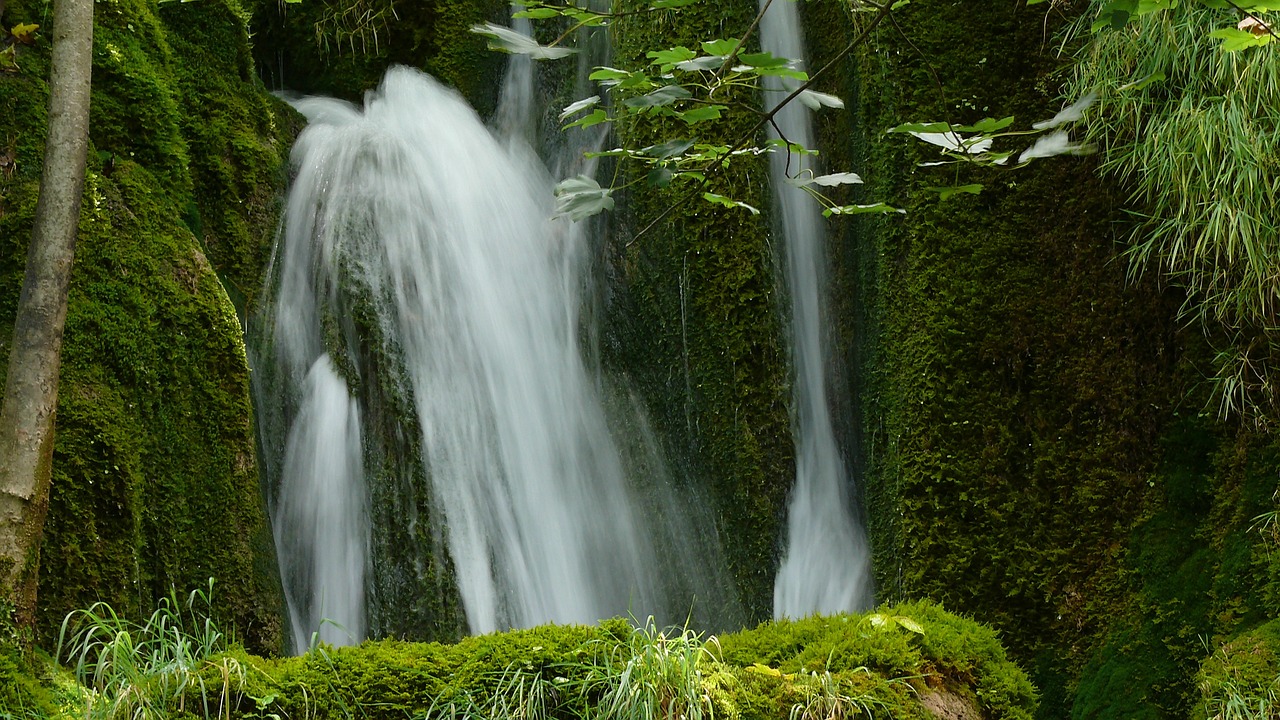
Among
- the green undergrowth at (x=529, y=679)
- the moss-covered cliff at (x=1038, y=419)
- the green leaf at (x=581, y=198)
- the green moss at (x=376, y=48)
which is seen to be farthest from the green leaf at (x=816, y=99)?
the green moss at (x=376, y=48)

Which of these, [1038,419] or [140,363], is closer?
[140,363]

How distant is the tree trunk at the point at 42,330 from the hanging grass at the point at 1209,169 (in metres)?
3.86

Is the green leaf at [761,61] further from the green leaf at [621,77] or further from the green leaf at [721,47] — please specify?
the green leaf at [621,77]

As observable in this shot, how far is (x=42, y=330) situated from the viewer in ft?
11.0

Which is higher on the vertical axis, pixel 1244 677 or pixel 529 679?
pixel 529 679

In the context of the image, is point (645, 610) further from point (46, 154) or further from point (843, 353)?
point (46, 154)

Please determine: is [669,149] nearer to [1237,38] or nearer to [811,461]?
[1237,38]

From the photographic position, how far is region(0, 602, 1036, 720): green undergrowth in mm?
3131

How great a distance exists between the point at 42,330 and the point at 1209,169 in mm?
4373

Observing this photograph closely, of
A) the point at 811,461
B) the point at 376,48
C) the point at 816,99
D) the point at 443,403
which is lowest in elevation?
the point at 811,461

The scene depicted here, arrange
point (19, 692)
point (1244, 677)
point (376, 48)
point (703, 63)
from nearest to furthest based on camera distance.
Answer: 1. point (703, 63)
2. point (19, 692)
3. point (1244, 677)
4. point (376, 48)

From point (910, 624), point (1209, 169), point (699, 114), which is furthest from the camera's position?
point (1209, 169)

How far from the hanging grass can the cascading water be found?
2695mm

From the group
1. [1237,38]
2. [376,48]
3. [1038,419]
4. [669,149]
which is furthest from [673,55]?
[376,48]
